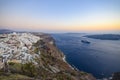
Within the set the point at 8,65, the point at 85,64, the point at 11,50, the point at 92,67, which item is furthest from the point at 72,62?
the point at 8,65

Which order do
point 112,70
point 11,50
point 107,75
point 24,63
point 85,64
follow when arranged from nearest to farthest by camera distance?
point 24,63
point 11,50
point 107,75
point 112,70
point 85,64

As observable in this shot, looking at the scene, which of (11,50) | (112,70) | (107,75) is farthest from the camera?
(112,70)

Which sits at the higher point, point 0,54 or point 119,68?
point 0,54

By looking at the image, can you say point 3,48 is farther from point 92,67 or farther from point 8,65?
point 92,67

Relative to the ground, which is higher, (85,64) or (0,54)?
(0,54)

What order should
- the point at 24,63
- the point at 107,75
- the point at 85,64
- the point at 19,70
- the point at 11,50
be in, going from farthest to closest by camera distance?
the point at 85,64
the point at 107,75
the point at 11,50
the point at 24,63
the point at 19,70

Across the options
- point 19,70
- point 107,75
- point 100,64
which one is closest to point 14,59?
point 19,70

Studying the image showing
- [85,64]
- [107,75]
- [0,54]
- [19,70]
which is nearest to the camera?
[19,70]

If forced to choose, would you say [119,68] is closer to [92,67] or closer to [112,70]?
[112,70]

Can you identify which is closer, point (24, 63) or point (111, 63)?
point (24, 63)
